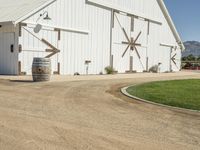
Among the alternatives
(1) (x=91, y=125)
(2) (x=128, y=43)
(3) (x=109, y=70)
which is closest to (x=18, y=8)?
(3) (x=109, y=70)

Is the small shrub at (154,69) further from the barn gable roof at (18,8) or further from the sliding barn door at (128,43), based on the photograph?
the barn gable roof at (18,8)

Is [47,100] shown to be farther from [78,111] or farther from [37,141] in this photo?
[37,141]

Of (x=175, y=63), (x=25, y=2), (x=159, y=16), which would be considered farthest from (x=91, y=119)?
(x=175, y=63)

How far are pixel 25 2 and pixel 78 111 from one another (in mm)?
14073

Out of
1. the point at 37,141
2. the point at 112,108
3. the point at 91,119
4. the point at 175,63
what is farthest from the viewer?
the point at 175,63

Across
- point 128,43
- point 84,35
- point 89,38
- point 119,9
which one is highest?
point 119,9

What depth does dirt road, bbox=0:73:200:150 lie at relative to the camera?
5.54 meters

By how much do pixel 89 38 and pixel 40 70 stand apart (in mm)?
8230

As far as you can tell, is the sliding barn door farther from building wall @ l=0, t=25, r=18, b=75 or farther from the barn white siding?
building wall @ l=0, t=25, r=18, b=75

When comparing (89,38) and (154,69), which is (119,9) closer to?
(89,38)

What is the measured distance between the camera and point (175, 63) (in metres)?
35.2

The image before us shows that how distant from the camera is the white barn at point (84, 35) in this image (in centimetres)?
1881

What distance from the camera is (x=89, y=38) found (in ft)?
75.9

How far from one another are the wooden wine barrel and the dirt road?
4.87 m
